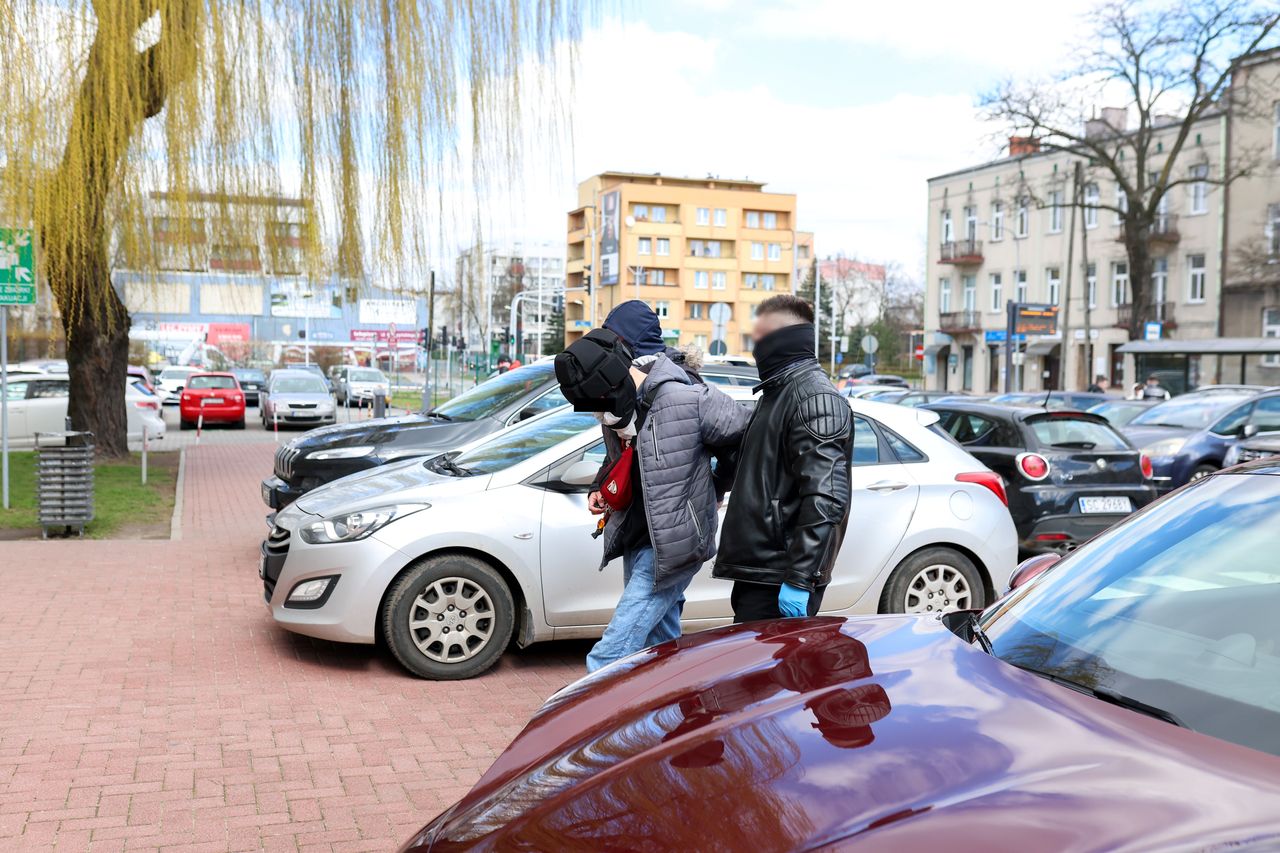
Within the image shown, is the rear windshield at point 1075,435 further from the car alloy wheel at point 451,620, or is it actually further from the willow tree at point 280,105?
the car alloy wheel at point 451,620

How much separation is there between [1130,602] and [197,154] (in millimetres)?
8326

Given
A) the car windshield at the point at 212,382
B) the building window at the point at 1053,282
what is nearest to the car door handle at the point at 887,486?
the car windshield at the point at 212,382

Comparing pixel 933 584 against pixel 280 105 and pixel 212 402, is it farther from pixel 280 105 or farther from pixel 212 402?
pixel 212 402

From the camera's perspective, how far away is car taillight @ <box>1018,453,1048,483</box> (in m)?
10.5

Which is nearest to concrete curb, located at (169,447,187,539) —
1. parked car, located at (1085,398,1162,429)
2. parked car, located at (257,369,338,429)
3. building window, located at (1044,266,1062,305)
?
parked car, located at (257,369,338,429)

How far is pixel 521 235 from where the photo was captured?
942cm

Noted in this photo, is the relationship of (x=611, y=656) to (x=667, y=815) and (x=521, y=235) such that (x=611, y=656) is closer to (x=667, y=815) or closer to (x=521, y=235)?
(x=667, y=815)

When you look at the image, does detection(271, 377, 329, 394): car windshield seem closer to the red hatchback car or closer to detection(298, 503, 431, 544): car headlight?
the red hatchback car

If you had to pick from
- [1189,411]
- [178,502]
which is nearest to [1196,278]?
[1189,411]

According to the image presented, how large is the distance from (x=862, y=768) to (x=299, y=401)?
30736 millimetres

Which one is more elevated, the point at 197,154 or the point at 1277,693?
the point at 197,154

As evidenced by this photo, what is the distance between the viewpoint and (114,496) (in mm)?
14203

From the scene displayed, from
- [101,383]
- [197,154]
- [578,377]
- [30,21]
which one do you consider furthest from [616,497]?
[101,383]

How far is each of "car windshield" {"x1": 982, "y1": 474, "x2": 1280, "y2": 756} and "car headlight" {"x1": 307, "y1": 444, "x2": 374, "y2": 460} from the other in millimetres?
7561
